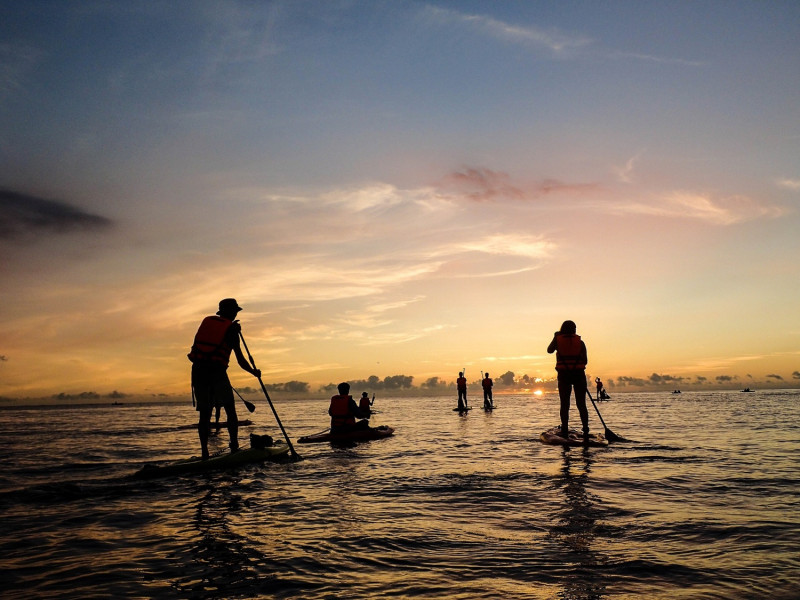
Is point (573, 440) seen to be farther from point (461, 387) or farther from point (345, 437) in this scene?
point (461, 387)

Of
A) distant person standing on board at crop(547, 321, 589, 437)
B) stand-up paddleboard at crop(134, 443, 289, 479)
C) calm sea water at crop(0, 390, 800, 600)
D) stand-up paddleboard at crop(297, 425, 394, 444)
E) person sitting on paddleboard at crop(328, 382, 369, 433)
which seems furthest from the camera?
person sitting on paddleboard at crop(328, 382, 369, 433)

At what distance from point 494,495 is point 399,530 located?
2.50 m

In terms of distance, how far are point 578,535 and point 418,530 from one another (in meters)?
1.75

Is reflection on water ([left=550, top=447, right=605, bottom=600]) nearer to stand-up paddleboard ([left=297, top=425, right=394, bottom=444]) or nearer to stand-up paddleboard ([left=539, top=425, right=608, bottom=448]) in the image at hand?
stand-up paddleboard ([left=539, top=425, right=608, bottom=448])

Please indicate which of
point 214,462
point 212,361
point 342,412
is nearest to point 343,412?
point 342,412

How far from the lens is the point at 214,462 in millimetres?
11148

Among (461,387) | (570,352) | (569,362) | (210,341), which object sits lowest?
(461,387)

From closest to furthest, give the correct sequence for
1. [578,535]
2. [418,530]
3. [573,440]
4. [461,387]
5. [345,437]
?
[578,535] → [418,530] → [573,440] → [345,437] → [461,387]

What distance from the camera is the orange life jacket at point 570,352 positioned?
48.9 feet

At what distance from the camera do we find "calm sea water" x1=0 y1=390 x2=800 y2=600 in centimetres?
426

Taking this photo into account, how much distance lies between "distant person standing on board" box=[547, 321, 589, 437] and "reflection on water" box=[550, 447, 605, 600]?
16.2ft

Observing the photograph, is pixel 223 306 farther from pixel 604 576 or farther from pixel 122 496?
pixel 604 576

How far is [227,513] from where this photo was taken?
7.03m

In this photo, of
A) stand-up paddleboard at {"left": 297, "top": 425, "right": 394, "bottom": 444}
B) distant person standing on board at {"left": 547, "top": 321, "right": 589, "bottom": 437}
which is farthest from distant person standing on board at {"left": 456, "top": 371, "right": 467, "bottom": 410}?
distant person standing on board at {"left": 547, "top": 321, "right": 589, "bottom": 437}
